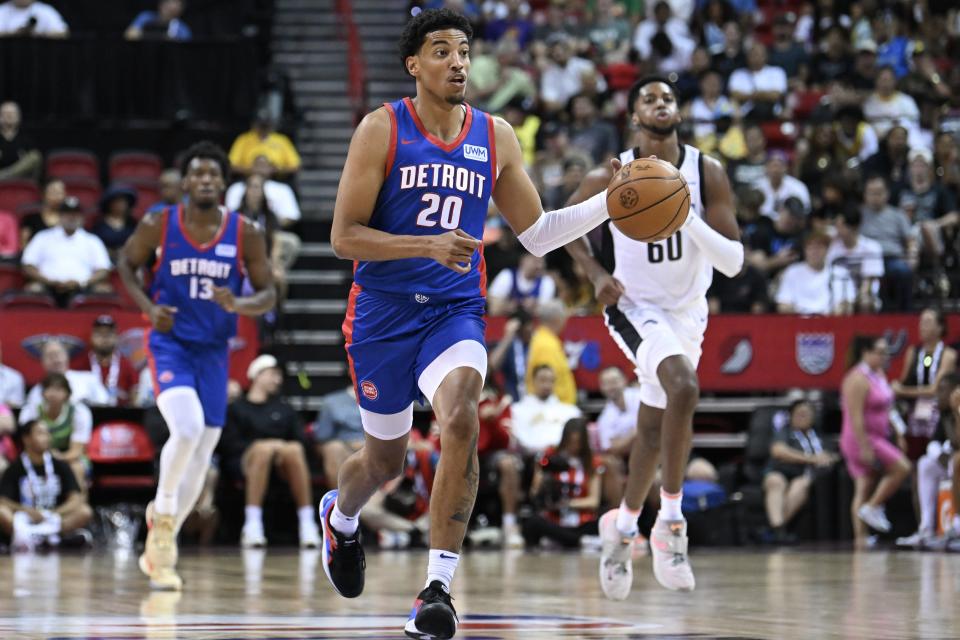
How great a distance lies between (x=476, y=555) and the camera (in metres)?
11.4

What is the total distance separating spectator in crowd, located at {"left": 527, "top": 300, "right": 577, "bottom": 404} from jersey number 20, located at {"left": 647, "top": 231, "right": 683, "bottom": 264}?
223 inches

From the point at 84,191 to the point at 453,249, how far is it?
1175 cm

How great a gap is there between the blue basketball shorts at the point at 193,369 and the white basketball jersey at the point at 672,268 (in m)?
2.33

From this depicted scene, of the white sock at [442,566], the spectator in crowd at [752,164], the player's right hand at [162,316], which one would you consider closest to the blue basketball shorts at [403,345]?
the white sock at [442,566]

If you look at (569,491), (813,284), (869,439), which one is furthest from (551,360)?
(813,284)

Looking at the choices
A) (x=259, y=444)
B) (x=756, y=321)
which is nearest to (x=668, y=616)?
(x=259, y=444)

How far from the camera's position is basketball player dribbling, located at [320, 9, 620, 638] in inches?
213

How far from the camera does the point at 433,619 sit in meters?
4.79

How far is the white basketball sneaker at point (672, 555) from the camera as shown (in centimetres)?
705

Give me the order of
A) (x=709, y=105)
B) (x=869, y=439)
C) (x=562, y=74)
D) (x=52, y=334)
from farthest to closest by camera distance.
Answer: (x=562, y=74) → (x=709, y=105) → (x=52, y=334) → (x=869, y=439)

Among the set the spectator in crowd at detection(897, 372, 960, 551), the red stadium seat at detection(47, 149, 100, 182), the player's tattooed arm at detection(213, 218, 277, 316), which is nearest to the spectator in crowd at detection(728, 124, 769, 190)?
the spectator in crowd at detection(897, 372, 960, 551)

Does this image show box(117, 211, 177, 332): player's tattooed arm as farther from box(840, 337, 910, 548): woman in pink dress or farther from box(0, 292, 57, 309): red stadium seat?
box(840, 337, 910, 548): woman in pink dress

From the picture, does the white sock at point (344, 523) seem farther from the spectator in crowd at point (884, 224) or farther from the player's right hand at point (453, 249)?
the spectator in crowd at point (884, 224)

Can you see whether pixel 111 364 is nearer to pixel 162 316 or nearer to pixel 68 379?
pixel 68 379
